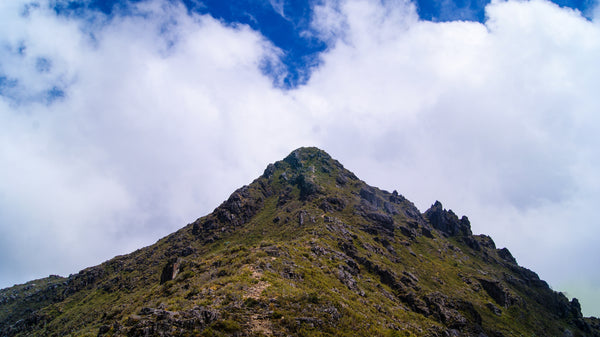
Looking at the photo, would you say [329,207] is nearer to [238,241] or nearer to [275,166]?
[238,241]

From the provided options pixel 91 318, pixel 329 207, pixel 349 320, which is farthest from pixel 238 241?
pixel 349 320

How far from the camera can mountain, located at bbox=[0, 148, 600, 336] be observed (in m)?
35.6

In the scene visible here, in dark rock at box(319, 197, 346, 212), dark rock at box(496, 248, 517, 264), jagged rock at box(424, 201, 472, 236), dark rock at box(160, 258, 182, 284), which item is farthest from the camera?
jagged rock at box(424, 201, 472, 236)

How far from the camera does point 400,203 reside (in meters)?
151

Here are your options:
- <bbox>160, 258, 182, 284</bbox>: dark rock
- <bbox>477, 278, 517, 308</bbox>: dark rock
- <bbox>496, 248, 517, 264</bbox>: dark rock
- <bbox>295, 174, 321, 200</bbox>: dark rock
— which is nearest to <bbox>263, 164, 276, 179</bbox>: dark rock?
<bbox>295, 174, 321, 200</bbox>: dark rock

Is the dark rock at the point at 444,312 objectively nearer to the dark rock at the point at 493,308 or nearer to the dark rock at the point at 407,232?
the dark rock at the point at 493,308

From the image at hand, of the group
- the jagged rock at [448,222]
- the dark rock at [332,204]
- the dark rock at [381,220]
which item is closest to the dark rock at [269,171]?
the dark rock at [332,204]

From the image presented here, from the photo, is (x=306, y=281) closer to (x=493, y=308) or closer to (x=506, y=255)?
(x=493, y=308)

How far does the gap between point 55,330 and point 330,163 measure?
127007 millimetres

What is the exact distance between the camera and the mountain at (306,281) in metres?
35.6

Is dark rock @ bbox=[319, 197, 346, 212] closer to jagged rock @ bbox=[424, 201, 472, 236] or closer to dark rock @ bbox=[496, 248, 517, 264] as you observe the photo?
jagged rock @ bbox=[424, 201, 472, 236]

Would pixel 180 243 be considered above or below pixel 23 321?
above

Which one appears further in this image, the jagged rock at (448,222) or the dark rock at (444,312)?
the jagged rock at (448,222)

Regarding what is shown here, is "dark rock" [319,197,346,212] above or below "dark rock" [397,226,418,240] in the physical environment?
above
